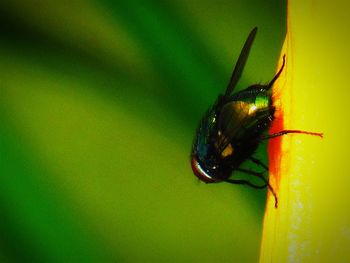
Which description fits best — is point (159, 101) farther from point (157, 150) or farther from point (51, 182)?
point (51, 182)

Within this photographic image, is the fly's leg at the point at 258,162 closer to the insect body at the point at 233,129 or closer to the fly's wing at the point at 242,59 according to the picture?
the insect body at the point at 233,129

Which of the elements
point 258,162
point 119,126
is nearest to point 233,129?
point 258,162

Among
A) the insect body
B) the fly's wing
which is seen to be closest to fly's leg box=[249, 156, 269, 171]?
the insect body

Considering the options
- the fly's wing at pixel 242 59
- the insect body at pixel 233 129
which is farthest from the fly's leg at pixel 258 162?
the fly's wing at pixel 242 59

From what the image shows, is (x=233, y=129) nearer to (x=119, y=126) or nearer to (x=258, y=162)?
(x=258, y=162)

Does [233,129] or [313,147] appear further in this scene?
[233,129]
